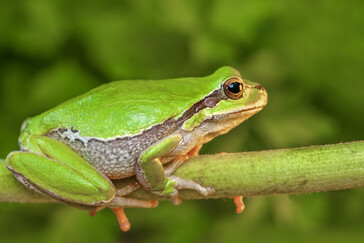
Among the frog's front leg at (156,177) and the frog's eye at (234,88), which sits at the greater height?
the frog's eye at (234,88)

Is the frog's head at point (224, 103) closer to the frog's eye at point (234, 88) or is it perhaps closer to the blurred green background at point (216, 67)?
the frog's eye at point (234, 88)

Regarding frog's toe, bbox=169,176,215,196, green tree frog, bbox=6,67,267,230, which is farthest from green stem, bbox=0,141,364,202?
green tree frog, bbox=6,67,267,230

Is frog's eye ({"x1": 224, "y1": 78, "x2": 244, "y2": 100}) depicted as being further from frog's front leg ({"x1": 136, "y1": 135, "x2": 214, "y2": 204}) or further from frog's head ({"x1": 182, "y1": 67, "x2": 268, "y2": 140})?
frog's front leg ({"x1": 136, "y1": 135, "x2": 214, "y2": 204})

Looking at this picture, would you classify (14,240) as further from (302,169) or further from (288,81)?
(302,169)

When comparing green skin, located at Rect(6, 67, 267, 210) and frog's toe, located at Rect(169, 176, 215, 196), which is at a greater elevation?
green skin, located at Rect(6, 67, 267, 210)

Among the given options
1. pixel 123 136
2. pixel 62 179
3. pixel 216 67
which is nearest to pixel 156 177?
pixel 123 136

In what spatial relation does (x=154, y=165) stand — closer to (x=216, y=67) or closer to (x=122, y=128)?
(x=122, y=128)

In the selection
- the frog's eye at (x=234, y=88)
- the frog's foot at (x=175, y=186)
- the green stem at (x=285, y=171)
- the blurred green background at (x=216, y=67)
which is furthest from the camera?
the blurred green background at (x=216, y=67)

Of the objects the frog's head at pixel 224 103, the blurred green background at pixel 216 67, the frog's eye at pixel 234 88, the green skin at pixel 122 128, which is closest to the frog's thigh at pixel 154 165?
the green skin at pixel 122 128

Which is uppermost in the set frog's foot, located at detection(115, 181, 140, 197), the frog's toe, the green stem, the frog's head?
the frog's head

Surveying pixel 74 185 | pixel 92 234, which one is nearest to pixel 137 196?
pixel 74 185
